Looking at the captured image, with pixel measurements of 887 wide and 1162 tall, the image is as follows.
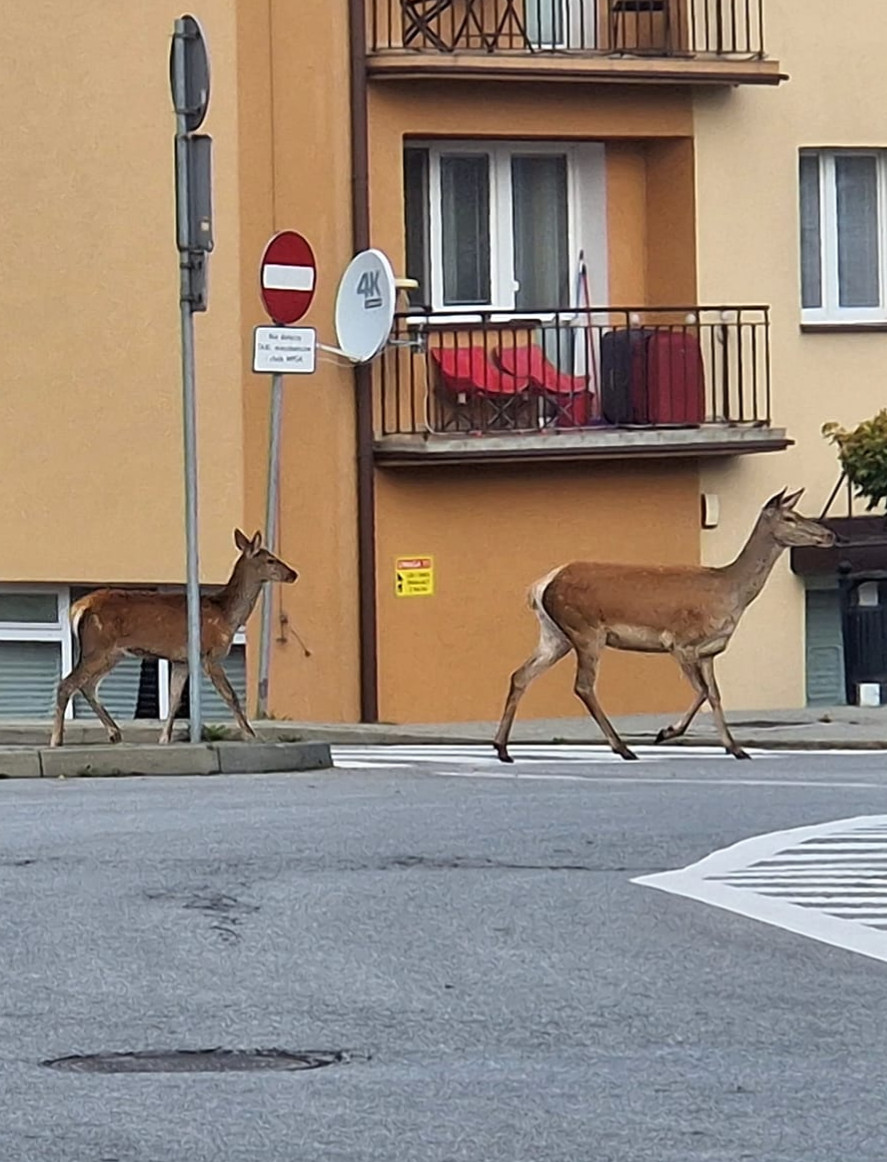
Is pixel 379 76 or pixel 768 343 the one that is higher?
pixel 379 76

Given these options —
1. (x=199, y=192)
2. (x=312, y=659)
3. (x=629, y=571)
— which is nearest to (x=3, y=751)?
(x=199, y=192)

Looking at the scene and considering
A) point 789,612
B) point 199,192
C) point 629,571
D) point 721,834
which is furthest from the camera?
point 789,612

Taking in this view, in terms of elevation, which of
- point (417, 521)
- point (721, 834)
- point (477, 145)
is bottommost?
point (721, 834)

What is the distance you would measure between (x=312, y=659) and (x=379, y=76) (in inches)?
205

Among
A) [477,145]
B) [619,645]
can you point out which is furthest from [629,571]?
[477,145]

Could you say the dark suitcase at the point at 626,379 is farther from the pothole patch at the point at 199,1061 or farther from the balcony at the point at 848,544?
the pothole patch at the point at 199,1061

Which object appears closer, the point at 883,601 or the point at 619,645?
the point at 619,645

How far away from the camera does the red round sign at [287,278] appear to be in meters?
21.4

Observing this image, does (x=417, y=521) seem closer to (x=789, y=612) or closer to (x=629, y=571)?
(x=789, y=612)

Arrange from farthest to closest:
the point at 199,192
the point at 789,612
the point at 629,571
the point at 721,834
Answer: the point at 789,612 < the point at 629,571 < the point at 199,192 < the point at 721,834

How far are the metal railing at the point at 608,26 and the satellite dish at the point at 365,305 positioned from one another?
2.60 meters

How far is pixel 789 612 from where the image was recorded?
26.9 metres

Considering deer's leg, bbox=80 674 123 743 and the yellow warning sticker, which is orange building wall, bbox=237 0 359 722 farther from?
deer's leg, bbox=80 674 123 743

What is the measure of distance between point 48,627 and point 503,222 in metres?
5.67
